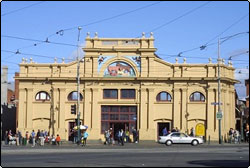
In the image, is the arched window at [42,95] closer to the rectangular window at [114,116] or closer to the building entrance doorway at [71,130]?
the building entrance doorway at [71,130]

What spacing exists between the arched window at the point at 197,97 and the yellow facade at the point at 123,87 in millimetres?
385

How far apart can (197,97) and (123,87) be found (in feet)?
27.7

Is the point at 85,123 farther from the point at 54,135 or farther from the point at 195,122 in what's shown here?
the point at 195,122

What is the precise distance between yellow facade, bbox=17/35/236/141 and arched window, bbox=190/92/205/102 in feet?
1.26

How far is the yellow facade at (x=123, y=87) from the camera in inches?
2261

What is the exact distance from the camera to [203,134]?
5728 centimetres

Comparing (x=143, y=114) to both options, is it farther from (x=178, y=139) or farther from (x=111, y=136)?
(x=178, y=139)

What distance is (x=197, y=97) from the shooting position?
5819 centimetres

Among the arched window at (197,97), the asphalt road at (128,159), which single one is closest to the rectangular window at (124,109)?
the arched window at (197,97)

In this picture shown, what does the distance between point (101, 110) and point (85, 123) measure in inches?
91.3

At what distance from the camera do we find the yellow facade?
57.4 meters

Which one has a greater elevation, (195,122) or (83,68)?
(83,68)

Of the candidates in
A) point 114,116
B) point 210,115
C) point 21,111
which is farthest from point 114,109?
point 210,115

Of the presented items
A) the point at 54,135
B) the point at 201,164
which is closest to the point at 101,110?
the point at 54,135
